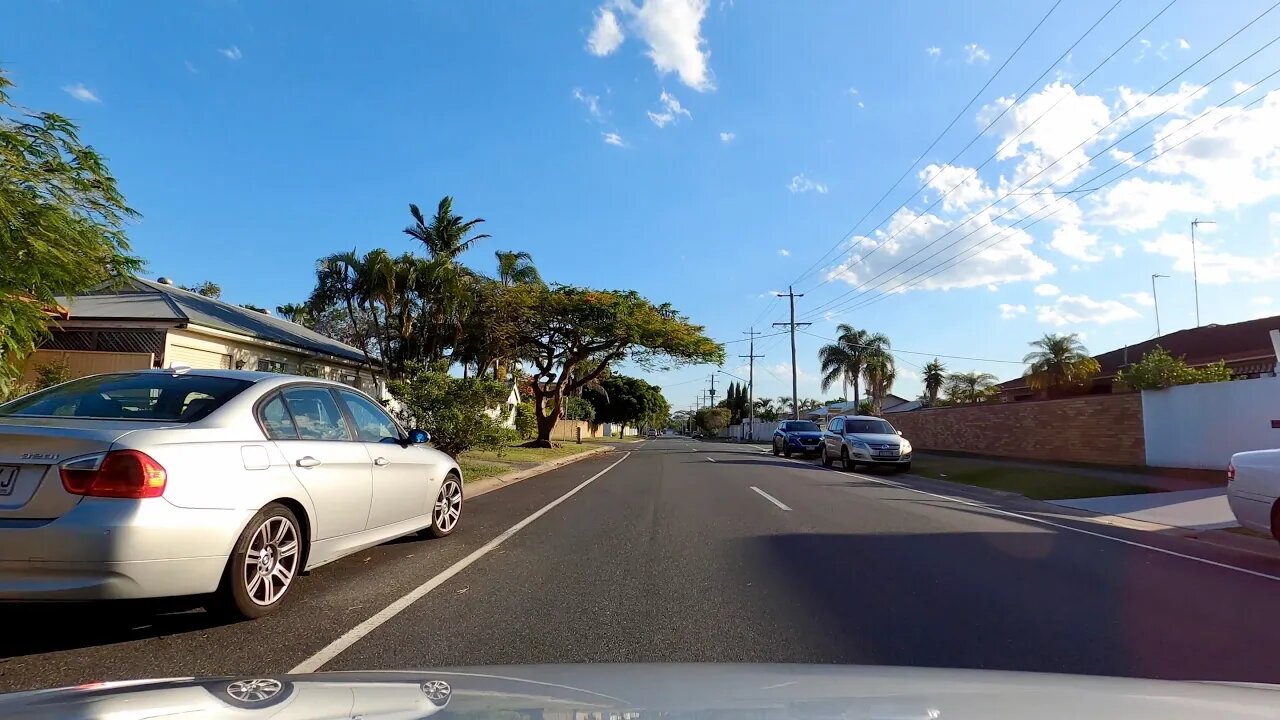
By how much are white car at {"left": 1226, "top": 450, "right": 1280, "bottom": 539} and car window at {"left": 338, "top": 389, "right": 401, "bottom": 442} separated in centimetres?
891

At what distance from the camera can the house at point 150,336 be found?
17.0 meters

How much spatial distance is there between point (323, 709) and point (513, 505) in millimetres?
9105

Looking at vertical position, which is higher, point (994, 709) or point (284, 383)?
point (284, 383)

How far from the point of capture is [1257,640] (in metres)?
4.74

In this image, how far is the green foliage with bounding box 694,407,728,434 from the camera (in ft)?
413

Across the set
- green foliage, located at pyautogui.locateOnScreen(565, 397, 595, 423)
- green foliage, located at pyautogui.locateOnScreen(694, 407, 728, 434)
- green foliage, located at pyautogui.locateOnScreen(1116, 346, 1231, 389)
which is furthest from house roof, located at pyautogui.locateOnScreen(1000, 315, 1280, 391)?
green foliage, located at pyautogui.locateOnScreen(694, 407, 728, 434)

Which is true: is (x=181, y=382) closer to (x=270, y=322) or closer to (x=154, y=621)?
(x=154, y=621)

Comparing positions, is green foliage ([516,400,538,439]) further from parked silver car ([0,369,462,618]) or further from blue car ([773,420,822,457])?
parked silver car ([0,369,462,618])

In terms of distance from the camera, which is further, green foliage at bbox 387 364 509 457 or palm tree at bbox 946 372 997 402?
palm tree at bbox 946 372 997 402

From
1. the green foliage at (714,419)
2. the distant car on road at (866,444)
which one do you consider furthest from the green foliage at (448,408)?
the green foliage at (714,419)

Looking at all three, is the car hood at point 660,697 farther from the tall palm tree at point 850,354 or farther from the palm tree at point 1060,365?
Answer: the tall palm tree at point 850,354

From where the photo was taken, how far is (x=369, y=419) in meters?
6.75

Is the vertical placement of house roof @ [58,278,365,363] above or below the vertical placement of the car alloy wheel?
above

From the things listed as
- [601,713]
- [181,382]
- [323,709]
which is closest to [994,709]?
[601,713]
